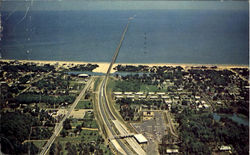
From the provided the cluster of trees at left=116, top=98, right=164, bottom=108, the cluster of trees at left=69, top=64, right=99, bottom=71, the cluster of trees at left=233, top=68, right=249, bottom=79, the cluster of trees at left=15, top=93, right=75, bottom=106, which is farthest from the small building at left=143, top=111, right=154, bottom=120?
the cluster of trees at left=69, top=64, right=99, bottom=71

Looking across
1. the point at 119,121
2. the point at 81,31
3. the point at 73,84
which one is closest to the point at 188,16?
the point at 81,31

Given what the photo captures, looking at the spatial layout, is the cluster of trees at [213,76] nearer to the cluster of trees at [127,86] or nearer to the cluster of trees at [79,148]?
the cluster of trees at [127,86]

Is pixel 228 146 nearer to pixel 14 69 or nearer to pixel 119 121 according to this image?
pixel 119 121

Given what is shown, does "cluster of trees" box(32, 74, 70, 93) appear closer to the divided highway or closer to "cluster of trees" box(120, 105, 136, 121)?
the divided highway

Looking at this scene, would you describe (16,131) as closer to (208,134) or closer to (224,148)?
(208,134)

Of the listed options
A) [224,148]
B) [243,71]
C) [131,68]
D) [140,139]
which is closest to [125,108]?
[140,139]

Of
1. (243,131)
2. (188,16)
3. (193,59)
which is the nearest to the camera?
(243,131)
